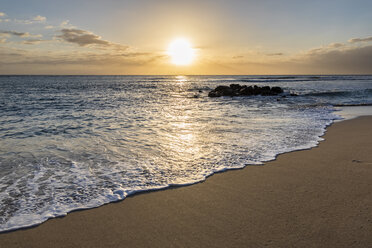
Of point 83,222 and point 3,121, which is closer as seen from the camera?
point 83,222

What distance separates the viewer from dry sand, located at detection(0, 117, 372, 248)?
2691 millimetres

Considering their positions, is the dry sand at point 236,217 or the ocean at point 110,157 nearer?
the dry sand at point 236,217

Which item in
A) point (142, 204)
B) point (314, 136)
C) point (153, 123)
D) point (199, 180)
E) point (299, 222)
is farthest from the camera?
point (153, 123)

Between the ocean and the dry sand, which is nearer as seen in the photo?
the dry sand

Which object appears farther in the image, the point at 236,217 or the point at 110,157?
the point at 110,157

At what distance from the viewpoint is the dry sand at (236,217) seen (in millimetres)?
2691

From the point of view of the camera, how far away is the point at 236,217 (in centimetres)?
313

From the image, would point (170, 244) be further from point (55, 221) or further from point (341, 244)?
point (341, 244)

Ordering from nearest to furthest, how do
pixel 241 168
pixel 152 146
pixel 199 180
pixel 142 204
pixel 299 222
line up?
pixel 299 222 → pixel 142 204 → pixel 199 180 → pixel 241 168 → pixel 152 146

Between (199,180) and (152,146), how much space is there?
2.57 meters

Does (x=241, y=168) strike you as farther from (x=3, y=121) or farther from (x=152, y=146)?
(x=3, y=121)

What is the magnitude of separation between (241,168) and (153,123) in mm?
5965

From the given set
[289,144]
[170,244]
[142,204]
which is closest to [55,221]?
[142,204]

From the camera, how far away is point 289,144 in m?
6.79
